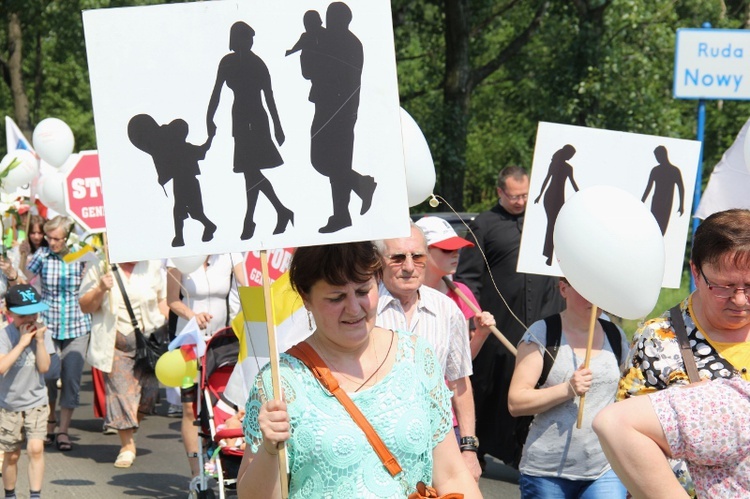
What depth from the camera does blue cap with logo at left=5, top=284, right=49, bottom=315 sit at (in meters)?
8.47

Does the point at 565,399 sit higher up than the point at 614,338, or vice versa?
the point at 614,338

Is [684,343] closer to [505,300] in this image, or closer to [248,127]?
[248,127]

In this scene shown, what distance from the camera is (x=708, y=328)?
367cm

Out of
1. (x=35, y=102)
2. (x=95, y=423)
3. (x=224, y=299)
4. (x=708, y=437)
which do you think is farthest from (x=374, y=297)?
(x=35, y=102)

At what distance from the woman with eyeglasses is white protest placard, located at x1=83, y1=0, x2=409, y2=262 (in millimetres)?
817

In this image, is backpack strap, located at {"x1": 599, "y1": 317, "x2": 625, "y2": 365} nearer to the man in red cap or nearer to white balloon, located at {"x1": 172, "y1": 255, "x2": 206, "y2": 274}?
the man in red cap

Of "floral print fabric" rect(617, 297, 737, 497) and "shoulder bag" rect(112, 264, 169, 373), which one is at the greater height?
"floral print fabric" rect(617, 297, 737, 497)

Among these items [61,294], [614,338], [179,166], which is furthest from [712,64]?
[179,166]

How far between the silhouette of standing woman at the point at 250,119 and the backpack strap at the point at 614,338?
7.66 ft

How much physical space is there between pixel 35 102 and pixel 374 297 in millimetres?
39459

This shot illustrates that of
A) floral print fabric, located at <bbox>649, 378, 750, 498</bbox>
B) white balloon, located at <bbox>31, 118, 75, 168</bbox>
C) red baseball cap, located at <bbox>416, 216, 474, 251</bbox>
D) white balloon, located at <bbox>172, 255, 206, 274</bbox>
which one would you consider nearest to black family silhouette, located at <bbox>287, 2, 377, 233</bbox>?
floral print fabric, located at <bbox>649, 378, 750, 498</bbox>

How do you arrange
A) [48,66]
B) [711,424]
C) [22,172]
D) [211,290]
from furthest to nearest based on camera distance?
[48,66], [22,172], [211,290], [711,424]

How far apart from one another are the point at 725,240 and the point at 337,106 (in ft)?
3.90

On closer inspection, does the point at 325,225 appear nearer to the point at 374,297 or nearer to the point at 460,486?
the point at 374,297
